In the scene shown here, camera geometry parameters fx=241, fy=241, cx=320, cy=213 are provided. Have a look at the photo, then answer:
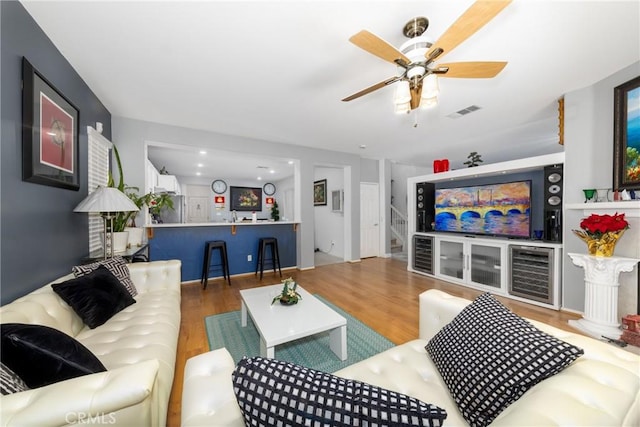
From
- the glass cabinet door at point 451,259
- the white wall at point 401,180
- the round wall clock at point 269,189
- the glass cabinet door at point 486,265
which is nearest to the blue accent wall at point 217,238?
the glass cabinet door at point 451,259

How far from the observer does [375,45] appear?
57.2 inches

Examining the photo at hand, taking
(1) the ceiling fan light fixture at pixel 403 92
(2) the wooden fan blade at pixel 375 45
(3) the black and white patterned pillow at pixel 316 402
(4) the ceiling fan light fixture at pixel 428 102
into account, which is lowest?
(3) the black and white patterned pillow at pixel 316 402

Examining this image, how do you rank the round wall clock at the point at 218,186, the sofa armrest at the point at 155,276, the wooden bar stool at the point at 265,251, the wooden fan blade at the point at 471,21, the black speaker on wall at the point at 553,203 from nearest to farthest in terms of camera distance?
the wooden fan blade at the point at 471,21 < the sofa armrest at the point at 155,276 < the black speaker on wall at the point at 553,203 < the wooden bar stool at the point at 265,251 < the round wall clock at the point at 218,186

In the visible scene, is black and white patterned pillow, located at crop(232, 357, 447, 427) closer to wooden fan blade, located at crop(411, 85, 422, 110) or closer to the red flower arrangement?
wooden fan blade, located at crop(411, 85, 422, 110)

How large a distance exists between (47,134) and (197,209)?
6728 millimetres

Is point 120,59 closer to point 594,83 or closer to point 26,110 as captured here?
point 26,110

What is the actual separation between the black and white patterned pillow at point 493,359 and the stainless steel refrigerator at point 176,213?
7.43 metres

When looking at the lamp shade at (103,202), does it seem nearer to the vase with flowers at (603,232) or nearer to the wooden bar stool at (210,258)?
the wooden bar stool at (210,258)

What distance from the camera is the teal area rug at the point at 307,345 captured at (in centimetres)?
189

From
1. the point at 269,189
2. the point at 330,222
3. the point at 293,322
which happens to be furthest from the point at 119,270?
the point at 269,189

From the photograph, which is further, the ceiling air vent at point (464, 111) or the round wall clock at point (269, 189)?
the round wall clock at point (269, 189)

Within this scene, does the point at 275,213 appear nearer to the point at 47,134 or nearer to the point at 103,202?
the point at 103,202

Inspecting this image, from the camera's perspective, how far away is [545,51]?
6.49 ft

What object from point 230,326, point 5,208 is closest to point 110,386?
point 5,208
